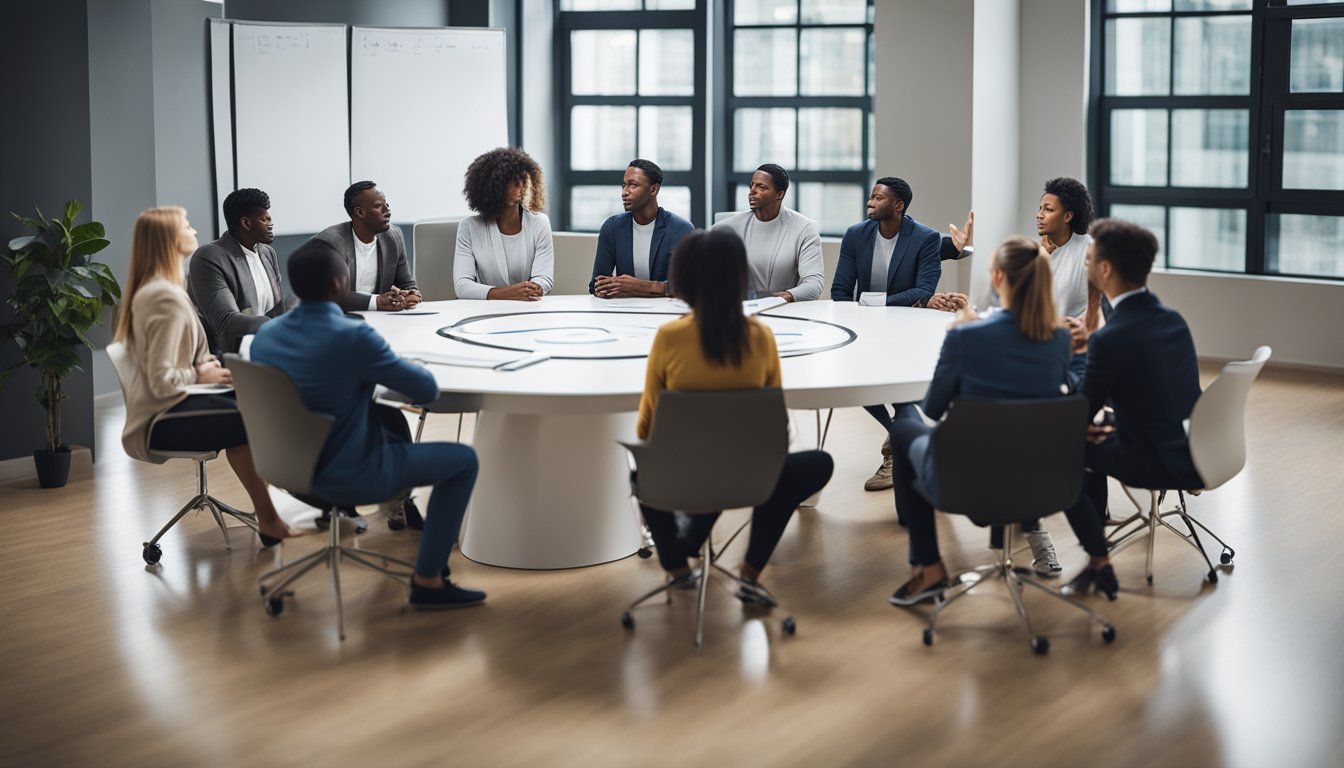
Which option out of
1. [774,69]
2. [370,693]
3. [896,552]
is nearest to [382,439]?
[370,693]

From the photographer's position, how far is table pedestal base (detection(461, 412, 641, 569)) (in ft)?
14.7

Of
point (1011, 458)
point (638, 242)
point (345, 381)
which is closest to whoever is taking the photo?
point (1011, 458)

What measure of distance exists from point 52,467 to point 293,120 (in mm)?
3292

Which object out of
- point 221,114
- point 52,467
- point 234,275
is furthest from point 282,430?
point 221,114

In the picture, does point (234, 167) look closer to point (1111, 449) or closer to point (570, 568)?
point (570, 568)

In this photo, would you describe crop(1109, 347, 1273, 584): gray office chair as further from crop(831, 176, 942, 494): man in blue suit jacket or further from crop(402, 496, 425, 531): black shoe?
crop(402, 496, 425, 531): black shoe

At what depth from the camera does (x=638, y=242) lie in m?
6.15

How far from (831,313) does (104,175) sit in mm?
3937

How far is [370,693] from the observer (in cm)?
347

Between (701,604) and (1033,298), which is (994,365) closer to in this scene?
(1033,298)

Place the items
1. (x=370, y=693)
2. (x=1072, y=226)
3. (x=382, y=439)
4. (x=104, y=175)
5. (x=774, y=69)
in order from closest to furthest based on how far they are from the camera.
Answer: (x=370, y=693) < (x=382, y=439) < (x=1072, y=226) < (x=104, y=175) < (x=774, y=69)

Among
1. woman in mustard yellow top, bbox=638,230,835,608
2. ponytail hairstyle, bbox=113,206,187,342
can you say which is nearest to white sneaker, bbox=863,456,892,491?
woman in mustard yellow top, bbox=638,230,835,608

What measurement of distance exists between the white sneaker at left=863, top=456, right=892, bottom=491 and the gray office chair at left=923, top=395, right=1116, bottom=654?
5.93 ft

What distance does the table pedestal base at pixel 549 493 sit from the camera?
176 inches
